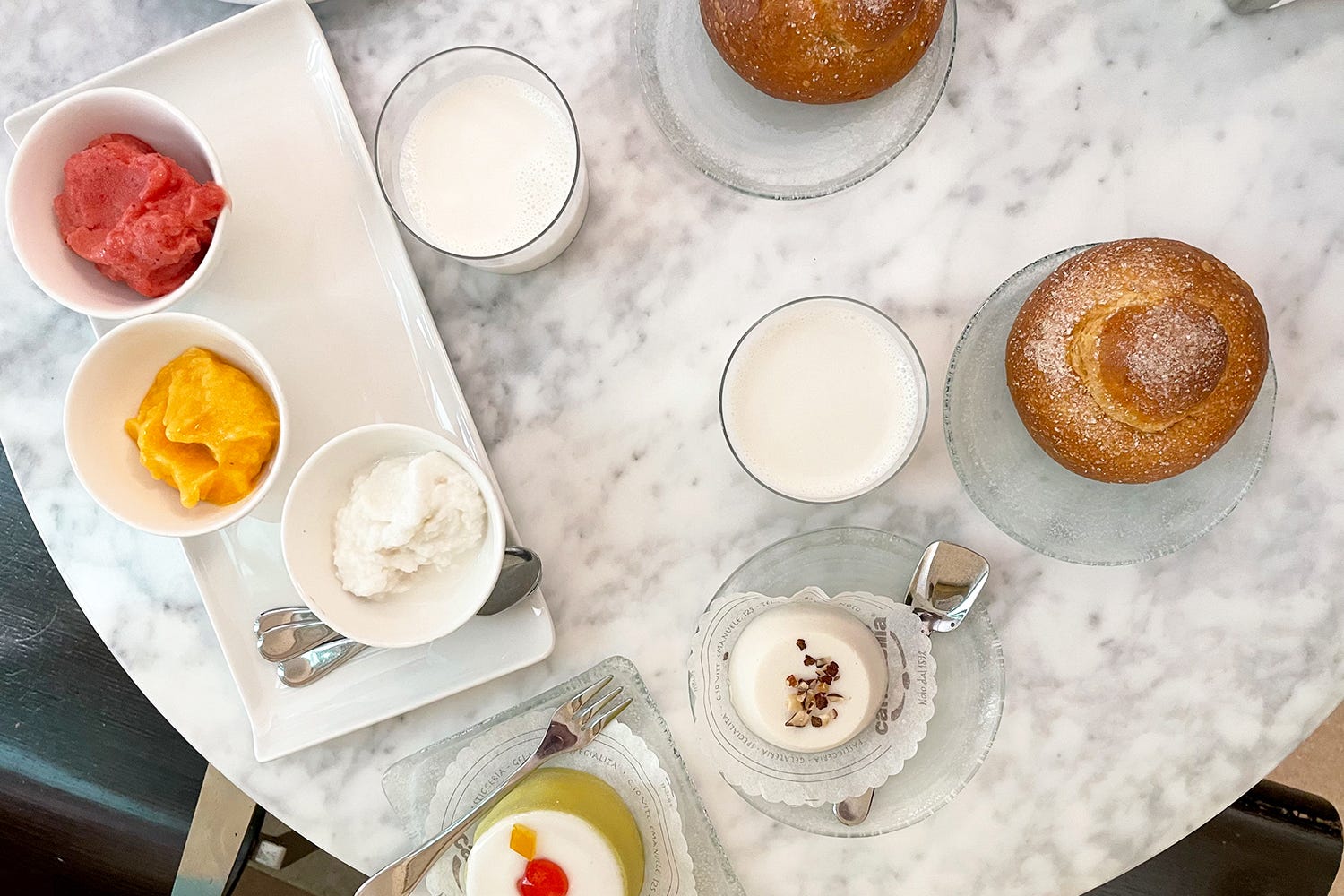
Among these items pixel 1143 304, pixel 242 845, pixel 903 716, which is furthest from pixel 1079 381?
pixel 242 845

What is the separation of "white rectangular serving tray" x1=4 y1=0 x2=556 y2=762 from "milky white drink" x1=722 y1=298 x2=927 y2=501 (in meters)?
0.40

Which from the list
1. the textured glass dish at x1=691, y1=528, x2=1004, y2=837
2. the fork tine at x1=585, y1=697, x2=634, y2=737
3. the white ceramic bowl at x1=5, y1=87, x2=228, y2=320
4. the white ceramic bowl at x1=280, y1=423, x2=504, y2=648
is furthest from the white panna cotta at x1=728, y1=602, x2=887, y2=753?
the white ceramic bowl at x1=5, y1=87, x2=228, y2=320

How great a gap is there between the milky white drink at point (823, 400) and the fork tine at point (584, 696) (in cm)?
39

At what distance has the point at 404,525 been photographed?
125cm

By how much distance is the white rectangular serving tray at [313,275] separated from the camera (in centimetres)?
143

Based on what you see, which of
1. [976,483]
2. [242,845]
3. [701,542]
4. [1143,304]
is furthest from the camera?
[242,845]

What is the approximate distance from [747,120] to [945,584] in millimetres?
739

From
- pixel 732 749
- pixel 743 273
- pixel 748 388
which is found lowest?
pixel 732 749

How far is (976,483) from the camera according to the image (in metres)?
1.38

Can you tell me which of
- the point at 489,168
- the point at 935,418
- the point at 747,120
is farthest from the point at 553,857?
the point at 747,120

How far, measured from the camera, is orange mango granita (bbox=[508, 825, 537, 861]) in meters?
1.34

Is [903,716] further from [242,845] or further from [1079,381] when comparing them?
[242,845]

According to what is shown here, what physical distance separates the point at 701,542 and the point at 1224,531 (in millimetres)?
768

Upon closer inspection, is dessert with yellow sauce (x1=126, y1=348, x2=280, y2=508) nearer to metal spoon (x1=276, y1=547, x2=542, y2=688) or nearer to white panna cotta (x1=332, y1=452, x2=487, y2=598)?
white panna cotta (x1=332, y1=452, x2=487, y2=598)
